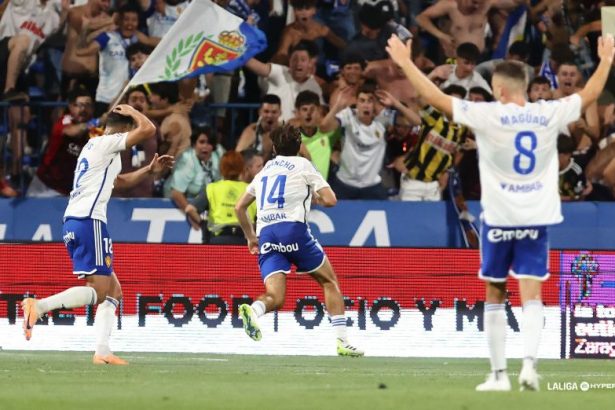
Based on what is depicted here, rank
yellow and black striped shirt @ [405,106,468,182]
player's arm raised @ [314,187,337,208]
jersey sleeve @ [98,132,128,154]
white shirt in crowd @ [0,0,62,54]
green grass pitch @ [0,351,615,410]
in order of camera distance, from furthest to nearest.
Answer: white shirt in crowd @ [0,0,62,54]
yellow and black striped shirt @ [405,106,468,182]
player's arm raised @ [314,187,337,208]
jersey sleeve @ [98,132,128,154]
green grass pitch @ [0,351,615,410]

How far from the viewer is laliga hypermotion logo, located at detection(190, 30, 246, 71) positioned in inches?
763

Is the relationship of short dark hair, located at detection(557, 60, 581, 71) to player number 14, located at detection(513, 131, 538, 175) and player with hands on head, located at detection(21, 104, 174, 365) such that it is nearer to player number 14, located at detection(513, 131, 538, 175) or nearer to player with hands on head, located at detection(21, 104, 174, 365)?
player with hands on head, located at detection(21, 104, 174, 365)

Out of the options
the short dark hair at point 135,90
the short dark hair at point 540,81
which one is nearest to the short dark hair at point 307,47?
the short dark hair at point 135,90

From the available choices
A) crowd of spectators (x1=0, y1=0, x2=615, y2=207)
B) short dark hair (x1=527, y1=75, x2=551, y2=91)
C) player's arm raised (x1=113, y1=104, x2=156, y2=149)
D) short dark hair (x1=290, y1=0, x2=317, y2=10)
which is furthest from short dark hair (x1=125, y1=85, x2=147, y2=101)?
player's arm raised (x1=113, y1=104, x2=156, y2=149)

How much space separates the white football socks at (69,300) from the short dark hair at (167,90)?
21.2 feet

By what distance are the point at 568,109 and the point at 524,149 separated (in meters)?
0.44

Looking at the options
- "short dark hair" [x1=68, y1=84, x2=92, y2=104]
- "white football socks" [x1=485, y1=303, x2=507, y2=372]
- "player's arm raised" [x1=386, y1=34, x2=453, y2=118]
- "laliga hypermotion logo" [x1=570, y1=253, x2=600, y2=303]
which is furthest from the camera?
"short dark hair" [x1=68, y1=84, x2=92, y2=104]

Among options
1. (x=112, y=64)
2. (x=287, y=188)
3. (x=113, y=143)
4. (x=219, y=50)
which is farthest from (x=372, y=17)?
(x=113, y=143)

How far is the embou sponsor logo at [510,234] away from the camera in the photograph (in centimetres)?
1032

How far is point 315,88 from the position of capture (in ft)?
66.5

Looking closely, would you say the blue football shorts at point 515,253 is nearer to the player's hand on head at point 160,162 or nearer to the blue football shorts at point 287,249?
the blue football shorts at point 287,249

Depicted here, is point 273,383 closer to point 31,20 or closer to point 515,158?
point 515,158

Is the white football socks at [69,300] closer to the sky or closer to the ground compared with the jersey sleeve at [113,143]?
closer to the ground

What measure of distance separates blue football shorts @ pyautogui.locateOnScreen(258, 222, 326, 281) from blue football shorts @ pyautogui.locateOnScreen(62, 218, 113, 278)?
61.7 inches
